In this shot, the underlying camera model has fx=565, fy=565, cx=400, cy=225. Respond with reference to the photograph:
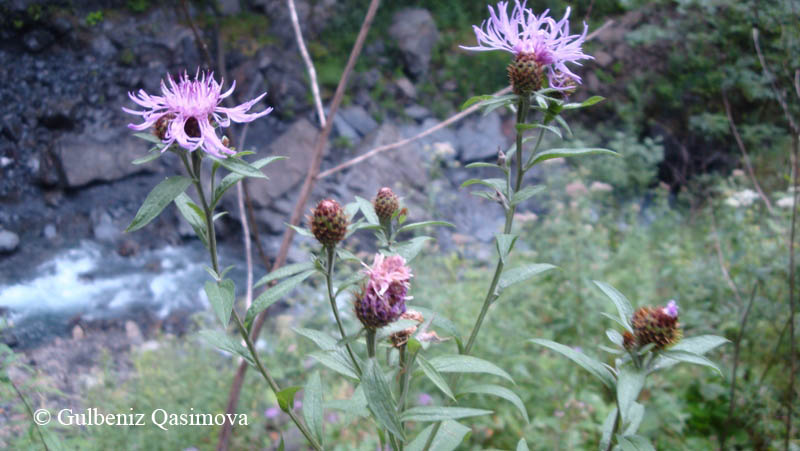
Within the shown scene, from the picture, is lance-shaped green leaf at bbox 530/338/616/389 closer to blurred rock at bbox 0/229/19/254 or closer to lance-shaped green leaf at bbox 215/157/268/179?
lance-shaped green leaf at bbox 215/157/268/179

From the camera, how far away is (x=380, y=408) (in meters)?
0.58

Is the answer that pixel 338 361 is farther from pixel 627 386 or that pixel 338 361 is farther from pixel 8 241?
pixel 8 241

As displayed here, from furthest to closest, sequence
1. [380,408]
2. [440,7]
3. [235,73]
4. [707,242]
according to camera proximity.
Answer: [440,7], [235,73], [707,242], [380,408]

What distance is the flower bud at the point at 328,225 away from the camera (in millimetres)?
727

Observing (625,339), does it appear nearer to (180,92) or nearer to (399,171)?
(180,92)

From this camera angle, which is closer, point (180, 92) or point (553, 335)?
point (180, 92)

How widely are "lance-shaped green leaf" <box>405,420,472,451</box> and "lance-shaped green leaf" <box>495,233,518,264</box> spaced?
25 centimetres

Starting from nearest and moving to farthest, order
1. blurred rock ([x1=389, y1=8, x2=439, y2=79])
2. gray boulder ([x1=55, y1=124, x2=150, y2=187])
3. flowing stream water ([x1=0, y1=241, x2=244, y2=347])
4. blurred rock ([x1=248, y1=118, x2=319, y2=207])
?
flowing stream water ([x1=0, y1=241, x2=244, y2=347]), gray boulder ([x1=55, y1=124, x2=150, y2=187]), blurred rock ([x1=248, y1=118, x2=319, y2=207]), blurred rock ([x1=389, y1=8, x2=439, y2=79])

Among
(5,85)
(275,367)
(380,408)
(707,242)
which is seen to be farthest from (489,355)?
(5,85)

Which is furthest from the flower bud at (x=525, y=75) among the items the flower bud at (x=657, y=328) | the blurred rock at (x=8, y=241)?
the blurred rock at (x=8, y=241)

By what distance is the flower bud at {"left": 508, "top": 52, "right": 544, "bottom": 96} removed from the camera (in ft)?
2.50

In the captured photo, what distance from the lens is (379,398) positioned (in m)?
0.59

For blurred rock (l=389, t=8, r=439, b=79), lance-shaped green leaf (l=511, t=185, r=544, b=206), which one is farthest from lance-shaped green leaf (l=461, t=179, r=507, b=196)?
blurred rock (l=389, t=8, r=439, b=79)

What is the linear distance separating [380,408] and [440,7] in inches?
248
